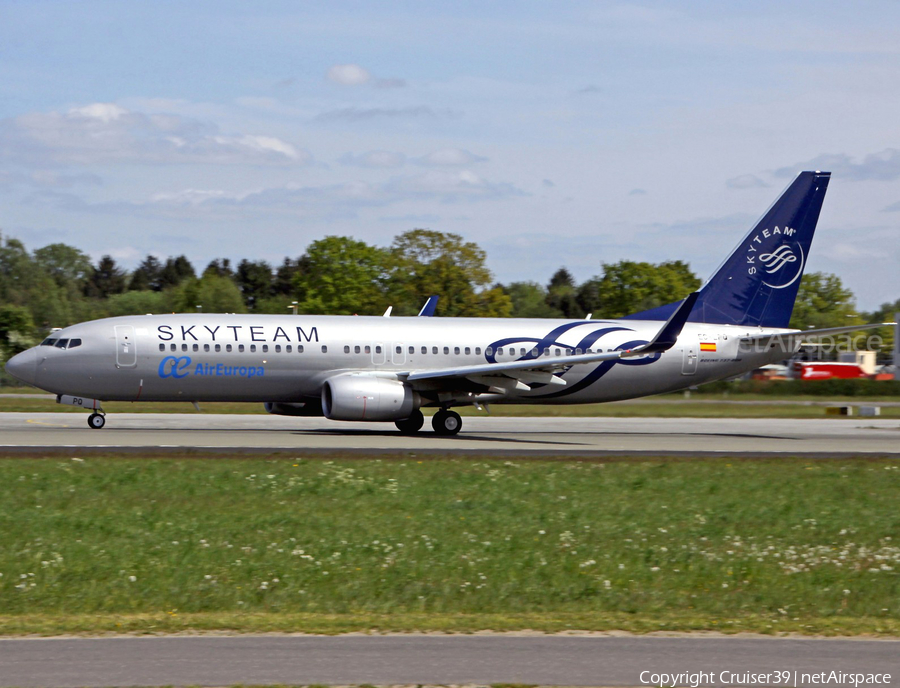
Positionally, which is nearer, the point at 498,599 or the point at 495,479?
the point at 498,599

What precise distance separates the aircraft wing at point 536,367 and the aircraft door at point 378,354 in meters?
0.92

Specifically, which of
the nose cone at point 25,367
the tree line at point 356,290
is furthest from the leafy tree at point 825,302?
the nose cone at point 25,367

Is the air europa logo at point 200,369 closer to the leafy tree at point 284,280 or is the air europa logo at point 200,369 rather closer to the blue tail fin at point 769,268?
the blue tail fin at point 769,268

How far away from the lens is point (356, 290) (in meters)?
104

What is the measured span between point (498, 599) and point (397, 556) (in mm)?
2053

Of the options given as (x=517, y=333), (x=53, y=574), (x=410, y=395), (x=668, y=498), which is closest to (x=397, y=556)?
(x=53, y=574)

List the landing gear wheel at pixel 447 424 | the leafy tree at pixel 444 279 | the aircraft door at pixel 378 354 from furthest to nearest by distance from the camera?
the leafy tree at pixel 444 279 → the landing gear wheel at pixel 447 424 → the aircraft door at pixel 378 354

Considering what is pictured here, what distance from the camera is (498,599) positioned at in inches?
484

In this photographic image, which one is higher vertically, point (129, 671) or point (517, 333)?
point (517, 333)

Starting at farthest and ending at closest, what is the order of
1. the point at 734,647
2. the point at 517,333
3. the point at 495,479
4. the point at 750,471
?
1. the point at 517,333
2. the point at 750,471
3. the point at 495,479
4. the point at 734,647

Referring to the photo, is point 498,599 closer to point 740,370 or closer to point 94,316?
point 740,370

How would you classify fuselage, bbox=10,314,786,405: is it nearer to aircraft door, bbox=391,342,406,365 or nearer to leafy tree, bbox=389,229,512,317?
aircraft door, bbox=391,342,406,365
